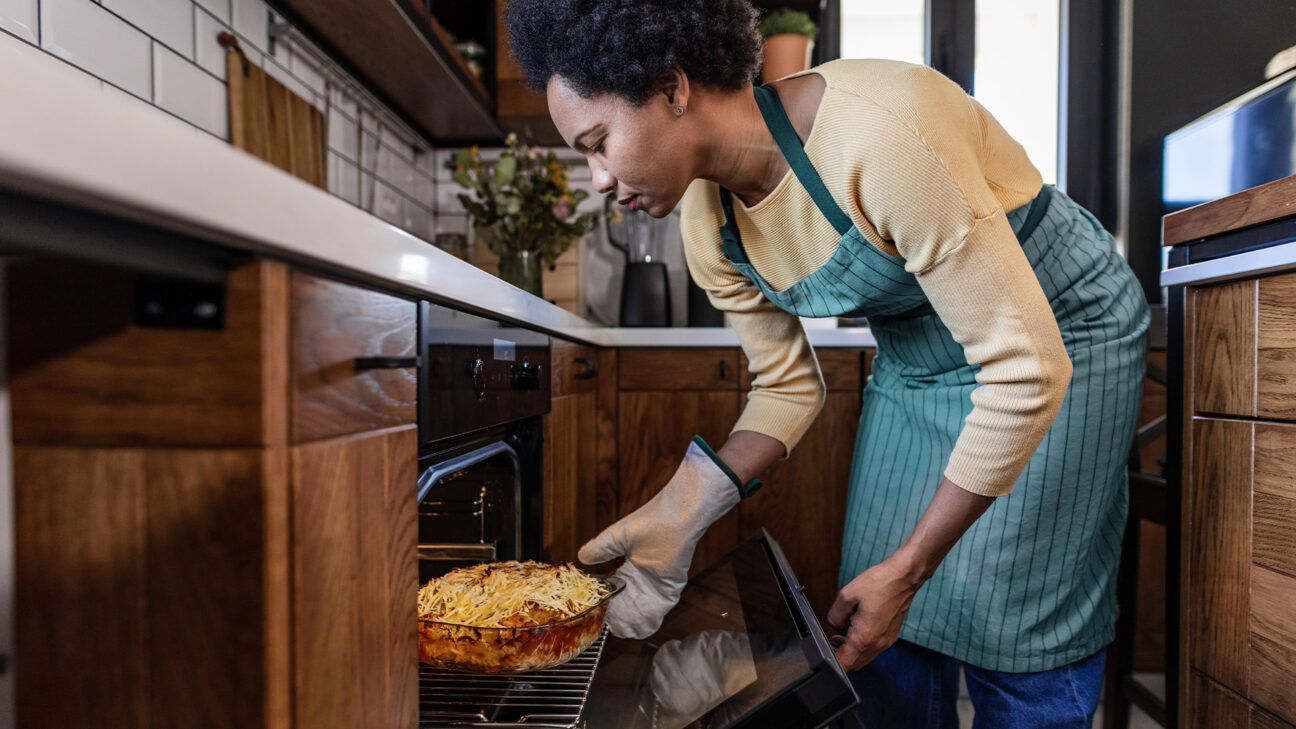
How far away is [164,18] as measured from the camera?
128 cm

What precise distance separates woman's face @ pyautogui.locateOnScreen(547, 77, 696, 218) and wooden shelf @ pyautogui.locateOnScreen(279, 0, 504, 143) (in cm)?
81

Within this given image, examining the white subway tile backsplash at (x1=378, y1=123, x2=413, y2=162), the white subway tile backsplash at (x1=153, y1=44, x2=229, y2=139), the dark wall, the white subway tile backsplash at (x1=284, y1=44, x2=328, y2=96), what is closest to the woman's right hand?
the white subway tile backsplash at (x1=153, y1=44, x2=229, y2=139)

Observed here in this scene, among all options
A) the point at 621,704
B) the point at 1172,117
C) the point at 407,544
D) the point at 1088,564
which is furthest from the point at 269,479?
the point at 1172,117

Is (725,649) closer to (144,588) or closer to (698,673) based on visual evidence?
(698,673)

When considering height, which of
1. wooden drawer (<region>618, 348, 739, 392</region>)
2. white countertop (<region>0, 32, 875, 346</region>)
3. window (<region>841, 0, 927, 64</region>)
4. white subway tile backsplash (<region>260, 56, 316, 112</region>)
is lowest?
wooden drawer (<region>618, 348, 739, 392</region>)

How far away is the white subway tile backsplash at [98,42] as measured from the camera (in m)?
1.07

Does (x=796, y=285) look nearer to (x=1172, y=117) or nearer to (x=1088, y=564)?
(x=1088, y=564)

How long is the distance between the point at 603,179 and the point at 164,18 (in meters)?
0.84

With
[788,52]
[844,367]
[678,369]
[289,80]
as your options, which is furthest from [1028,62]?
[289,80]

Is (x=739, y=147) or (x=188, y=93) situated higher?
(x=188, y=93)

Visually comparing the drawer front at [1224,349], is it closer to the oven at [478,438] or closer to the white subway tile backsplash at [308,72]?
the oven at [478,438]

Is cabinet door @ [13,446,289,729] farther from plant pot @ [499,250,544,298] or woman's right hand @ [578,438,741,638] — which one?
plant pot @ [499,250,544,298]

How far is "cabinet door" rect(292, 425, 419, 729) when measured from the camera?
49cm

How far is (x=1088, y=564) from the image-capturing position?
1126 millimetres
